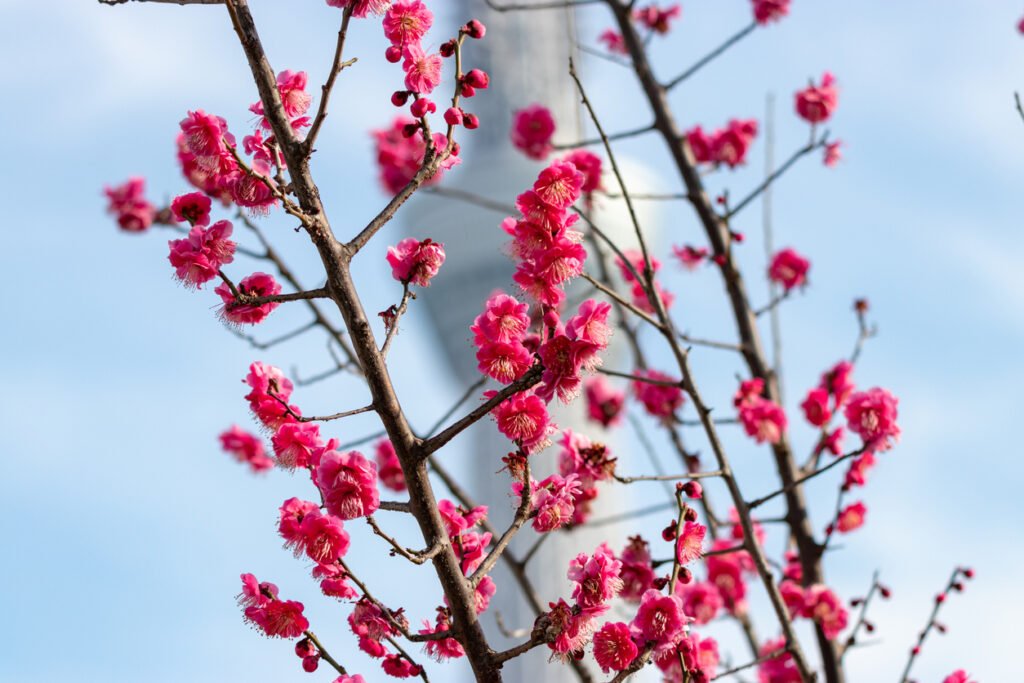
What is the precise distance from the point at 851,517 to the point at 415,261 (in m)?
3.33

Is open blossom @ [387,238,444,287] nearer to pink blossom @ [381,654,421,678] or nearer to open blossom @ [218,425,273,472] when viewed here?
pink blossom @ [381,654,421,678]

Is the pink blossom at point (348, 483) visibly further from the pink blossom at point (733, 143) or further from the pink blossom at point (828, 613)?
the pink blossom at point (733, 143)

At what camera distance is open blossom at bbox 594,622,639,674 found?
274 cm

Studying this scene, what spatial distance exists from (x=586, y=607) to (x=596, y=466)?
3.61ft

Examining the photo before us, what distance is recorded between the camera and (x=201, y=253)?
8.62 feet

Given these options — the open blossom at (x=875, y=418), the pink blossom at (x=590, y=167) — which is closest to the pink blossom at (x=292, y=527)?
the open blossom at (x=875, y=418)

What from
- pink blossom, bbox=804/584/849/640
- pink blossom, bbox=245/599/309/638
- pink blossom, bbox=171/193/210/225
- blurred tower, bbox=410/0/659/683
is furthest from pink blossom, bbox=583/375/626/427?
blurred tower, bbox=410/0/659/683

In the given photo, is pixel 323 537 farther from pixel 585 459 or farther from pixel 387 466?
pixel 387 466

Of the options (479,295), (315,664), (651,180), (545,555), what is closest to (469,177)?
(479,295)

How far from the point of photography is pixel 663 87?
18.9 feet

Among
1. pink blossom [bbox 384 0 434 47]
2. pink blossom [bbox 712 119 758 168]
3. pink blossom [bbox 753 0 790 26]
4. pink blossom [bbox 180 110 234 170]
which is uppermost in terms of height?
pink blossom [bbox 753 0 790 26]

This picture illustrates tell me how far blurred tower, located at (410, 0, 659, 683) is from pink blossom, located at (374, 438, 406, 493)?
37570mm

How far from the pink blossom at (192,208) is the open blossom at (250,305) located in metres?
0.18

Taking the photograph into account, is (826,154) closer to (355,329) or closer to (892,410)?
(892,410)
